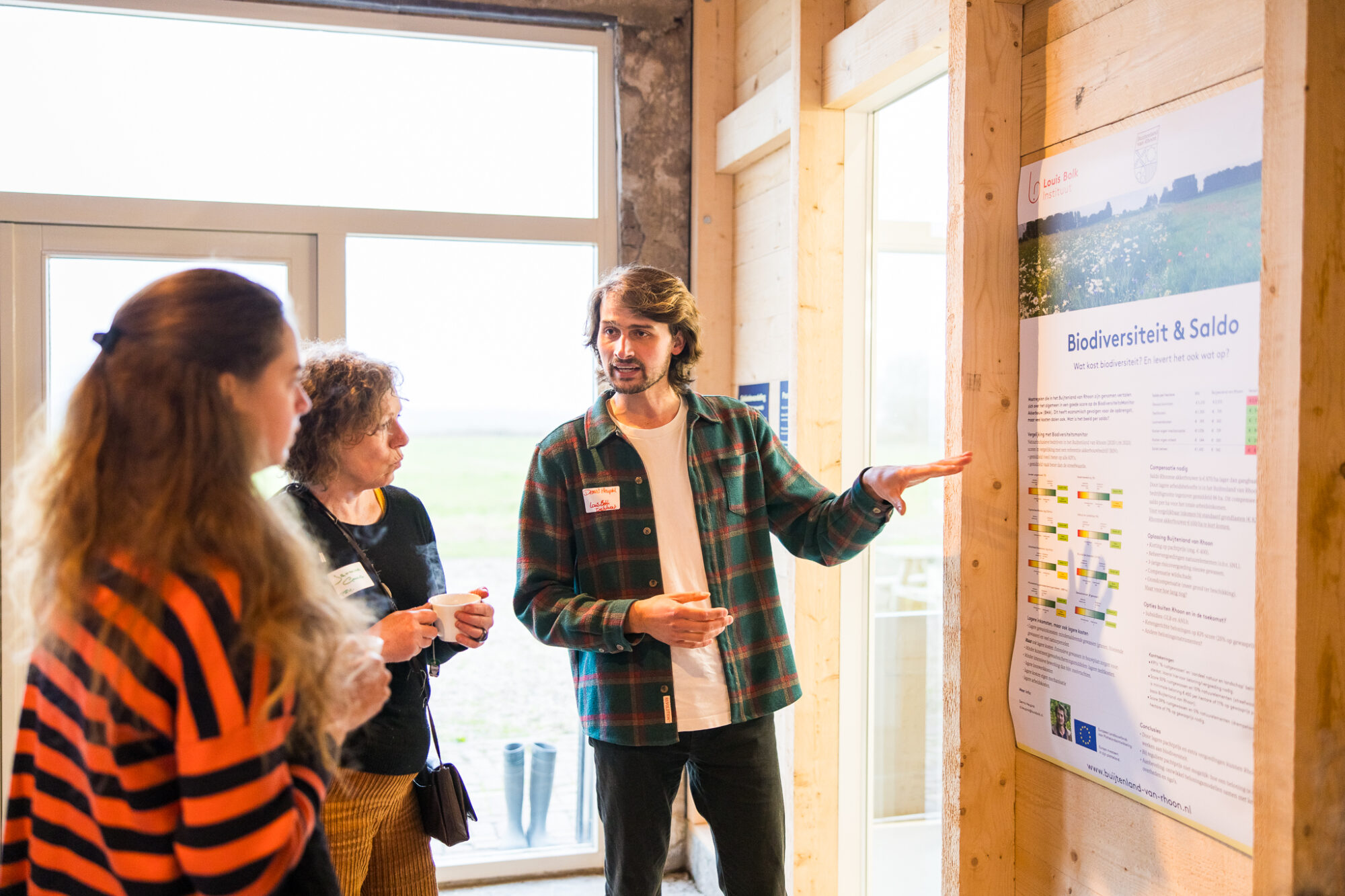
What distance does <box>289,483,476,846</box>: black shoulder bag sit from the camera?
176 cm

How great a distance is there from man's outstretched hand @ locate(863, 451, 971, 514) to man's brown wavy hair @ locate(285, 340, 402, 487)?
1.00m

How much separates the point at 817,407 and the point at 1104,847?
144cm

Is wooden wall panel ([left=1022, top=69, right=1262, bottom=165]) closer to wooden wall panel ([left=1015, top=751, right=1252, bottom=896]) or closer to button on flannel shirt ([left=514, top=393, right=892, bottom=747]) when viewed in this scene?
button on flannel shirt ([left=514, top=393, right=892, bottom=747])

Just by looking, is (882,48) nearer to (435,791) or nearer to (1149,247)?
(1149,247)

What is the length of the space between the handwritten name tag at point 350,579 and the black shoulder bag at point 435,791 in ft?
0.06

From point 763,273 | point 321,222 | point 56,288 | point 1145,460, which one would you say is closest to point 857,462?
point 763,273

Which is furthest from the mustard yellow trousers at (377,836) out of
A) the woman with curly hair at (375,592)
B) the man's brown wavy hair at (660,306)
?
the man's brown wavy hair at (660,306)

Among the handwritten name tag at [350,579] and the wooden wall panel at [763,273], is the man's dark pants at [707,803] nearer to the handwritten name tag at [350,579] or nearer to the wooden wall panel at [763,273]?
the handwritten name tag at [350,579]

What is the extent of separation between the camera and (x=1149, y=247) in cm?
160

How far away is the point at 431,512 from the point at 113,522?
257cm

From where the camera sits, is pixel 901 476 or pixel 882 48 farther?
pixel 882 48

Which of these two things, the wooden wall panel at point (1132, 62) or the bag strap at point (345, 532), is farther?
the bag strap at point (345, 532)

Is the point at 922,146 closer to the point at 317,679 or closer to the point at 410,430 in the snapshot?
the point at 410,430

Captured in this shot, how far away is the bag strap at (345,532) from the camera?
1.75 m
